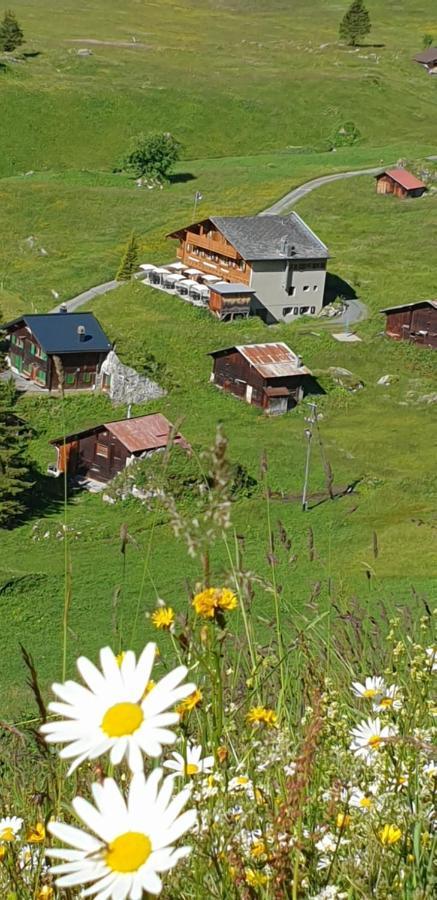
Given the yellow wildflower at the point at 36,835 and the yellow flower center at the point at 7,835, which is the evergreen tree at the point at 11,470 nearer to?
the yellow wildflower at the point at 36,835

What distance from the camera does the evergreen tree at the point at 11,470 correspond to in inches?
1535

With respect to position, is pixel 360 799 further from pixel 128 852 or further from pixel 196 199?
pixel 196 199

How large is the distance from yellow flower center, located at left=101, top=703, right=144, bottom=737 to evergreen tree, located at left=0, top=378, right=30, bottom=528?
37196mm

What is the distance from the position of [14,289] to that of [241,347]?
68.2ft

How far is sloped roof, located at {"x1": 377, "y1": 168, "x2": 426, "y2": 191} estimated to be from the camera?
284 feet

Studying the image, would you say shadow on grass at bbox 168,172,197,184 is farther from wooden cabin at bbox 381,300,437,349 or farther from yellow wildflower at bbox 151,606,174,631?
yellow wildflower at bbox 151,606,174,631

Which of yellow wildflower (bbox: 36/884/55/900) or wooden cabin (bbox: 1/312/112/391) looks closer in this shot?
yellow wildflower (bbox: 36/884/55/900)

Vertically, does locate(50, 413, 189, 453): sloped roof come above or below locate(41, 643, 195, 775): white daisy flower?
below

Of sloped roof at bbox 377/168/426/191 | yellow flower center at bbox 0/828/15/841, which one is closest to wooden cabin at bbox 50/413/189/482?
yellow flower center at bbox 0/828/15/841

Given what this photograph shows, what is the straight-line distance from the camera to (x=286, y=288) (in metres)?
63.6

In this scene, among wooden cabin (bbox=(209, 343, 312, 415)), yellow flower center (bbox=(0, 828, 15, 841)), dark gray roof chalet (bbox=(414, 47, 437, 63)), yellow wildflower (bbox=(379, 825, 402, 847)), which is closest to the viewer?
yellow wildflower (bbox=(379, 825, 402, 847))

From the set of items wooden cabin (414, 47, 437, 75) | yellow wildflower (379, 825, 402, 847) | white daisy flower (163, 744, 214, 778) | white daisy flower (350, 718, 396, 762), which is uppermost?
yellow wildflower (379, 825, 402, 847)

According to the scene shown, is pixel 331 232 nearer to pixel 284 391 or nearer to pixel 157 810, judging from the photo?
pixel 284 391

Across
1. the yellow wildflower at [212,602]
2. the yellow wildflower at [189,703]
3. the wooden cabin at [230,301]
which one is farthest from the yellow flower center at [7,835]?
the wooden cabin at [230,301]
